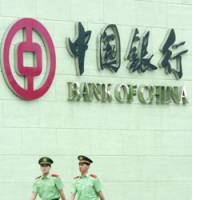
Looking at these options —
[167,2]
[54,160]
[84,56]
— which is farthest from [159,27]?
[54,160]

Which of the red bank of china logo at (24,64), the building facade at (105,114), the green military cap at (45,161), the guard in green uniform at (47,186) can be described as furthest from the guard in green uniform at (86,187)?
the red bank of china logo at (24,64)

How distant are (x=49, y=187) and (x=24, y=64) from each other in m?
2.68

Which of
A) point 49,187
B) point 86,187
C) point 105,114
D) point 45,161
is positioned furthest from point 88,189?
point 105,114

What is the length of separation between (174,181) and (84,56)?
3.18 metres

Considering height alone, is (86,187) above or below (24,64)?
below

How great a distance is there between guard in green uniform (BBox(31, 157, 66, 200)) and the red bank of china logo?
1.90 m

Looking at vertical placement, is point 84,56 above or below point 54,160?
above

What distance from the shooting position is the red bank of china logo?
65.4 ft

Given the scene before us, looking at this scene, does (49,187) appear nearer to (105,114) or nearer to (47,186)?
(47,186)

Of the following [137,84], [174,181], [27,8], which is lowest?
[174,181]

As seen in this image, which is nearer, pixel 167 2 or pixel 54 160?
pixel 54 160

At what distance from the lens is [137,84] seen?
21.5 meters

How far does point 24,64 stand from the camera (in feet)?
66.1

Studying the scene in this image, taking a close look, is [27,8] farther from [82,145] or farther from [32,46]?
[82,145]
